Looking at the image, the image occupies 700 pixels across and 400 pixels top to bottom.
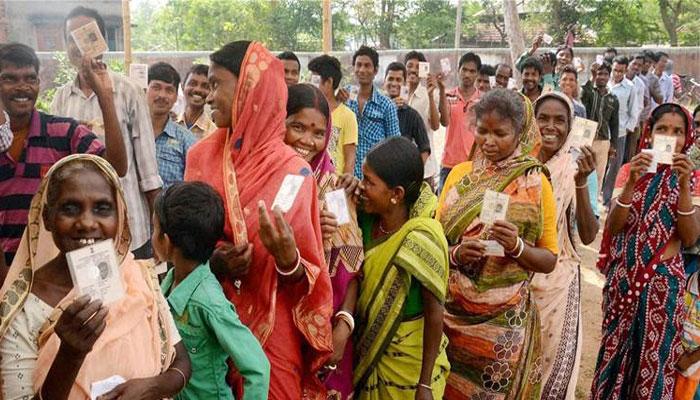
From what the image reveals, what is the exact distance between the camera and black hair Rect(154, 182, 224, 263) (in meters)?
2.13

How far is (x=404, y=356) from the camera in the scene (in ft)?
8.73

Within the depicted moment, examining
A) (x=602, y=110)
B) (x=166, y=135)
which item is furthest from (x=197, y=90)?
(x=602, y=110)

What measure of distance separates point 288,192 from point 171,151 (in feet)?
7.54

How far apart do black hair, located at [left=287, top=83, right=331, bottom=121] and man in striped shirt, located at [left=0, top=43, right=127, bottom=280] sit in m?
0.95

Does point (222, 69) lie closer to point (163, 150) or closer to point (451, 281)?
point (451, 281)

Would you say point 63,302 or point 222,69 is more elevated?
point 222,69

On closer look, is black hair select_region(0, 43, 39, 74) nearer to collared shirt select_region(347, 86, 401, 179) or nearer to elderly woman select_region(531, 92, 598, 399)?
elderly woman select_region(531, 92, 598, 399)

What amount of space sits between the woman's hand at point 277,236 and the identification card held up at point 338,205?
32cm

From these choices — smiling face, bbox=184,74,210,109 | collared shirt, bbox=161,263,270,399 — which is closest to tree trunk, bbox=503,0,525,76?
smiling face, bbox=184,74,210,109

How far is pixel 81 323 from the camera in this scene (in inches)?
60.8

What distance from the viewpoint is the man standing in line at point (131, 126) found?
3734mm

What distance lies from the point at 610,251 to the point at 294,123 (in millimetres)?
2044

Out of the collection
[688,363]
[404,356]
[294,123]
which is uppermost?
[294,123]

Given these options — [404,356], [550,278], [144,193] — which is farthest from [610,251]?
[144,193]
